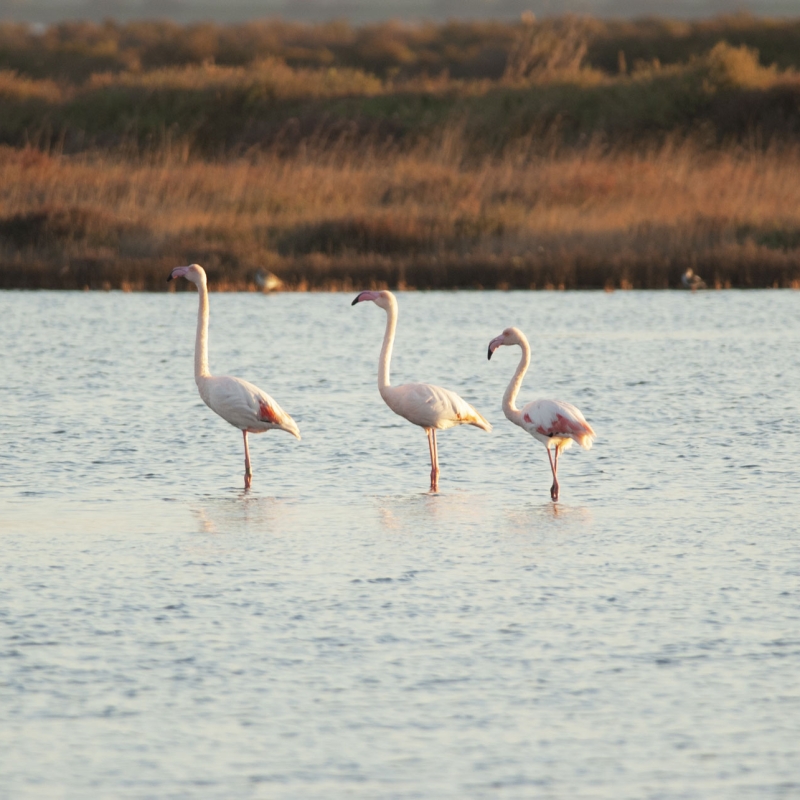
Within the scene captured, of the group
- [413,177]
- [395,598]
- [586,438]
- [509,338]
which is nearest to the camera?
[395,598]

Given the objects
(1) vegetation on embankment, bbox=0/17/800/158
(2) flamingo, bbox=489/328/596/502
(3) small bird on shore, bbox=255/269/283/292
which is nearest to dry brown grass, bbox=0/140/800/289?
A: (3) small bird on shore, bbox=255/269/283/292

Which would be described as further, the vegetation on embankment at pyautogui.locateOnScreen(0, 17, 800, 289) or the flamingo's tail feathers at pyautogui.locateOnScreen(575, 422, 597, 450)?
the vegetation on embankment at pyautogui.locateOnScreen(0, 17, 800, 289)

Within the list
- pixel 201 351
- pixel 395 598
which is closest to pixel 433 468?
pixel 201 351

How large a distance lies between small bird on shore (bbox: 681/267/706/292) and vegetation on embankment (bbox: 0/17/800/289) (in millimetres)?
419

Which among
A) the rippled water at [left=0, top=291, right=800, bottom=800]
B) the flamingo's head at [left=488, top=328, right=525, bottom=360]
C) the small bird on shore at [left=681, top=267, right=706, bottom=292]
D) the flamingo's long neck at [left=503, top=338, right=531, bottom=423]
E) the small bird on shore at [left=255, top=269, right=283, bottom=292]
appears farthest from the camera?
the small bird on shore at [left=255, top=269, right=283, bottom=292]

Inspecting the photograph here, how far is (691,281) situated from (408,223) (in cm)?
416

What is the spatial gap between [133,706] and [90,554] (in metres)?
2.19

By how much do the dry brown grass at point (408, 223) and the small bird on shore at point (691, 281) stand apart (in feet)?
1.35

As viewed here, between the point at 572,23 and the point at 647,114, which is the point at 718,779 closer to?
the point at 647,114

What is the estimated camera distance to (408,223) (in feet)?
71.9

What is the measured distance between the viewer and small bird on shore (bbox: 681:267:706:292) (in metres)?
19.8

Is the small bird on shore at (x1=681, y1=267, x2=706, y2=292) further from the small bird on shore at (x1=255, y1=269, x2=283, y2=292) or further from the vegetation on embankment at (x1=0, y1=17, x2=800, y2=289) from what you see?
the small bird on shore at (x1=255, y1=269, x2=283, y2=292)

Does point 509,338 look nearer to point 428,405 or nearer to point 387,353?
point 428,405

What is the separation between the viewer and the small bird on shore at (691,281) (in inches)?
781
